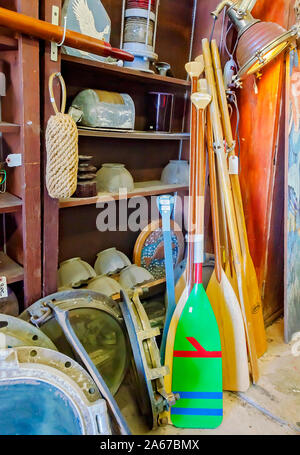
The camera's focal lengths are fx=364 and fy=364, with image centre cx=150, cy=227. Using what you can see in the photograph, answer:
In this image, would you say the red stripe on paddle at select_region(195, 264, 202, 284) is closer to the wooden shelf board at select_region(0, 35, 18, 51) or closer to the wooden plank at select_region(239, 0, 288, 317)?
the wooden plank at select_region(239, 0, 288, 317)

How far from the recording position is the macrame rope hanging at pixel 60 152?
50.1 inches

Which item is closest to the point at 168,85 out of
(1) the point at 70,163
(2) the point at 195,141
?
(2) the point at 195,141

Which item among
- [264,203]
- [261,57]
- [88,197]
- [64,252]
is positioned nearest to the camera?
[88,197]

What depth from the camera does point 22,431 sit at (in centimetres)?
117

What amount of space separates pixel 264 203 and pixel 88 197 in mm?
1046

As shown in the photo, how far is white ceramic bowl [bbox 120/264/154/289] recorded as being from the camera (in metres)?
1.88

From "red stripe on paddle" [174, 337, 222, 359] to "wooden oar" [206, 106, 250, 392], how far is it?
18 cm

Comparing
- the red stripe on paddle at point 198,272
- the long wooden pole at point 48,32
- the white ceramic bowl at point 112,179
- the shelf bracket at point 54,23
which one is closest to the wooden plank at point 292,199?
the red stripe on paddle at point 198,272

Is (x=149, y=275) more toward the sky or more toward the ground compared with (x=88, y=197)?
more toward the ground

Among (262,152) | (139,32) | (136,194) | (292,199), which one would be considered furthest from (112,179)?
(292,199)

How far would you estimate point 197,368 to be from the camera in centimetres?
163

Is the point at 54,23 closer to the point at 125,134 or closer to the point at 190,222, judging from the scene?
the point at 125,134

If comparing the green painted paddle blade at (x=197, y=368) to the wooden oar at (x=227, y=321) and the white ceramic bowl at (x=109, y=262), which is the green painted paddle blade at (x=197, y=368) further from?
the white ceramic bowl at (x=109, y=262)
